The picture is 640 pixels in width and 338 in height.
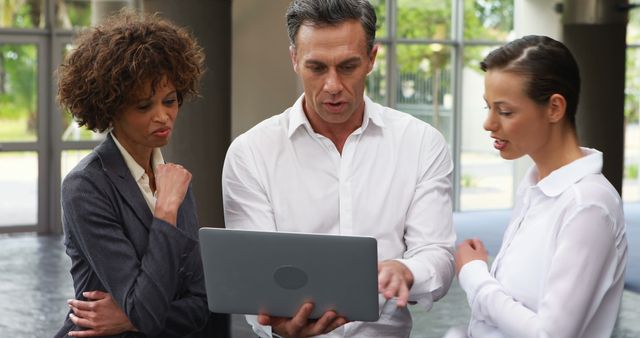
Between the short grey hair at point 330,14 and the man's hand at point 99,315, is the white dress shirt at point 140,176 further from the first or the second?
the short grey hair at point 330,14

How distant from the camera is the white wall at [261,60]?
39.1 feet

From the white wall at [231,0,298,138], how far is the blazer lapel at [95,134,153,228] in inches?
363

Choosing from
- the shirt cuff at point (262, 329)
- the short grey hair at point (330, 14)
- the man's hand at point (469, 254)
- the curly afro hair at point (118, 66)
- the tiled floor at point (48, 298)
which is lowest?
the tiled floor at point (48, 298)

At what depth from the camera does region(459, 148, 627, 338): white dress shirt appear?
2303 mm

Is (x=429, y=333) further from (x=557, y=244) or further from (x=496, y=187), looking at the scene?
(x=496, y=187)

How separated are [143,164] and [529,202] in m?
1.12

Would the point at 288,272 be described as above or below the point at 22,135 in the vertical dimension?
above

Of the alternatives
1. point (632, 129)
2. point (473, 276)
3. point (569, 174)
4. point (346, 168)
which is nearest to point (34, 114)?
point (346, 168)

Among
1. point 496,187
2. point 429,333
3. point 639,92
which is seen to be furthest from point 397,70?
point 429,333

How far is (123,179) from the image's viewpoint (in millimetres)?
2688

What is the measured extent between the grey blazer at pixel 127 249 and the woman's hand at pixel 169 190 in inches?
1.2

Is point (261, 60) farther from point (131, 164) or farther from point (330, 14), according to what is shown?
point (131, 164)


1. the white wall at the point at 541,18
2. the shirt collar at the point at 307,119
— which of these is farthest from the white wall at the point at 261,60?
the shirt collar at the point at 307,119

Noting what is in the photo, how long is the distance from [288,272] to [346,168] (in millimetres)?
708
